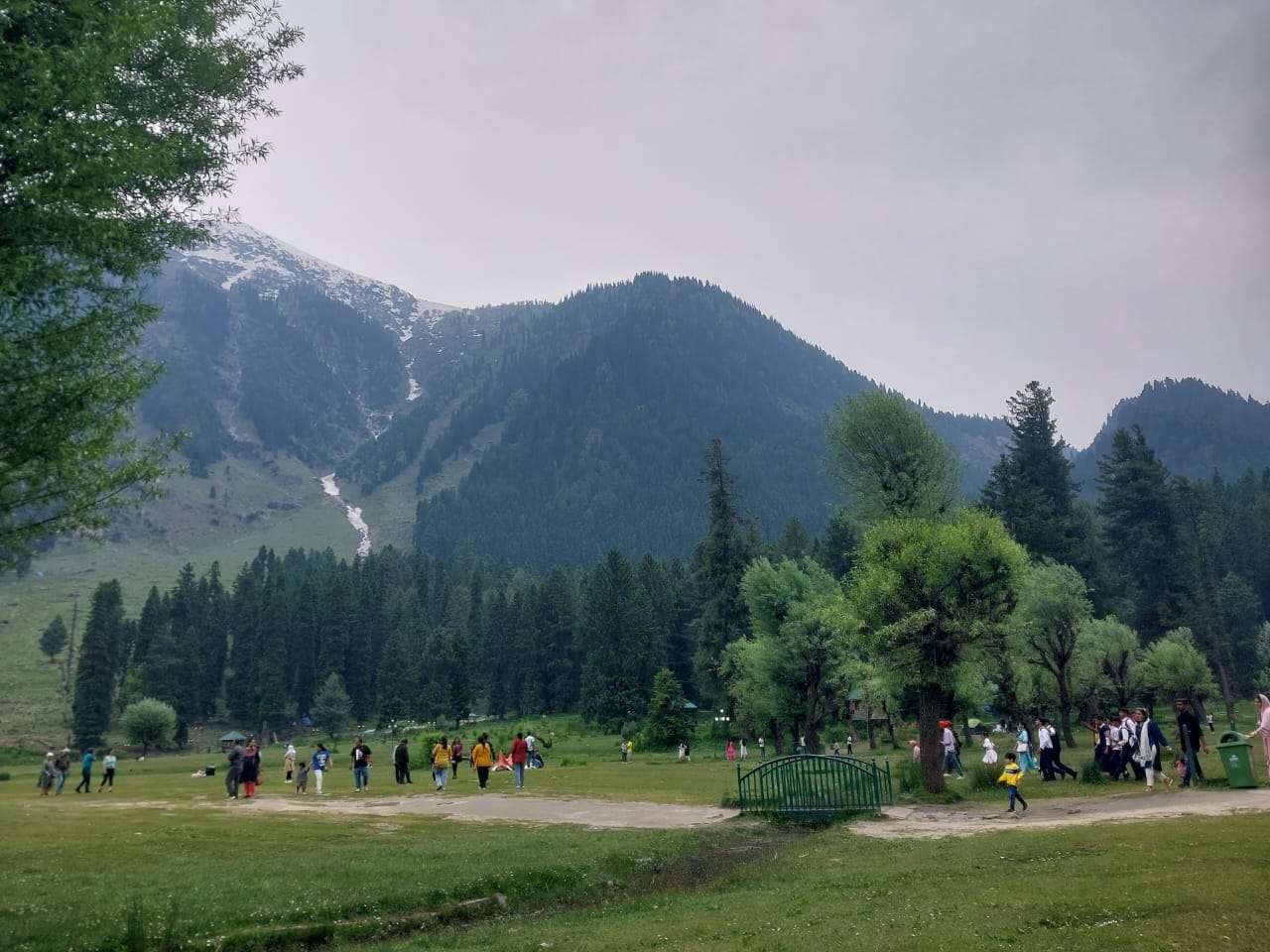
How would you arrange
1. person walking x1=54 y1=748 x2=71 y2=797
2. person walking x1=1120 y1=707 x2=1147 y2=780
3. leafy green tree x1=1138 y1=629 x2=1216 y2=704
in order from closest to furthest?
person walking x1=1120 y1=707 x2=1147 y2=780 → person walking x1=54 y1=748 x2=71 y2=797 → leafy green tree x1=1138 y1=629 x2=1216 y2=704

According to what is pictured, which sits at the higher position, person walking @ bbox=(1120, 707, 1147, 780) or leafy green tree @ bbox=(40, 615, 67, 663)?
leafy green tree @ bbox=(40, 615, 67, 663)

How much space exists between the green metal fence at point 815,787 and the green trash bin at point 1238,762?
29.5ft

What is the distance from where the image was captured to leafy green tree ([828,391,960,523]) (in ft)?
146

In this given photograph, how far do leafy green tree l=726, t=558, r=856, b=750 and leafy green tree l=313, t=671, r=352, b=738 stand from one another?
73.6 meters

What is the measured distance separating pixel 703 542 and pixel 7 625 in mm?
156939

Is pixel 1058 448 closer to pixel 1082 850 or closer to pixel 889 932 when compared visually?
pixel 1082 850

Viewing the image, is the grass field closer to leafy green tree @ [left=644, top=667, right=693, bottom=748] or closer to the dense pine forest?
the dense pine forest

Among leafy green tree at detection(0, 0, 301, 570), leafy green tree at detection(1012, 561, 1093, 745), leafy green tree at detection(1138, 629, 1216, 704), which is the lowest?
leafy green tree at detection(1138, 629, 1216, 704)

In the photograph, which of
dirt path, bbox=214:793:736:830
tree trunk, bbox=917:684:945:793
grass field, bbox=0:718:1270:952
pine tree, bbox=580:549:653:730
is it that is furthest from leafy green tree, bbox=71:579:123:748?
tree trunk, bbox=917:684:945:793

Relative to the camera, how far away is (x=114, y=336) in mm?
12344

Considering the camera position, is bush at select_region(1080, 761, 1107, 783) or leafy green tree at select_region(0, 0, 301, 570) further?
bush at select_region(1080, 761, 1107, 783)

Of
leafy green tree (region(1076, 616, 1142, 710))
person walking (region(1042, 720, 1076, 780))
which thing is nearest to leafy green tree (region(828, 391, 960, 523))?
person walking (region(1042, 720, 1076, 780))

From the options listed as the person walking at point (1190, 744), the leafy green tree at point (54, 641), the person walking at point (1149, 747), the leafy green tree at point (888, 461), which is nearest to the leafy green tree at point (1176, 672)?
the leafy green tree at point (888, 461)

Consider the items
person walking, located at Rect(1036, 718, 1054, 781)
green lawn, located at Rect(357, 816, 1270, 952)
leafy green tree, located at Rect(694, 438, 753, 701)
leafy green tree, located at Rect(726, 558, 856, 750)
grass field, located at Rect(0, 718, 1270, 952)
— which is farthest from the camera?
leafy green tree, located at Rect(694, 438, 753, 701)
